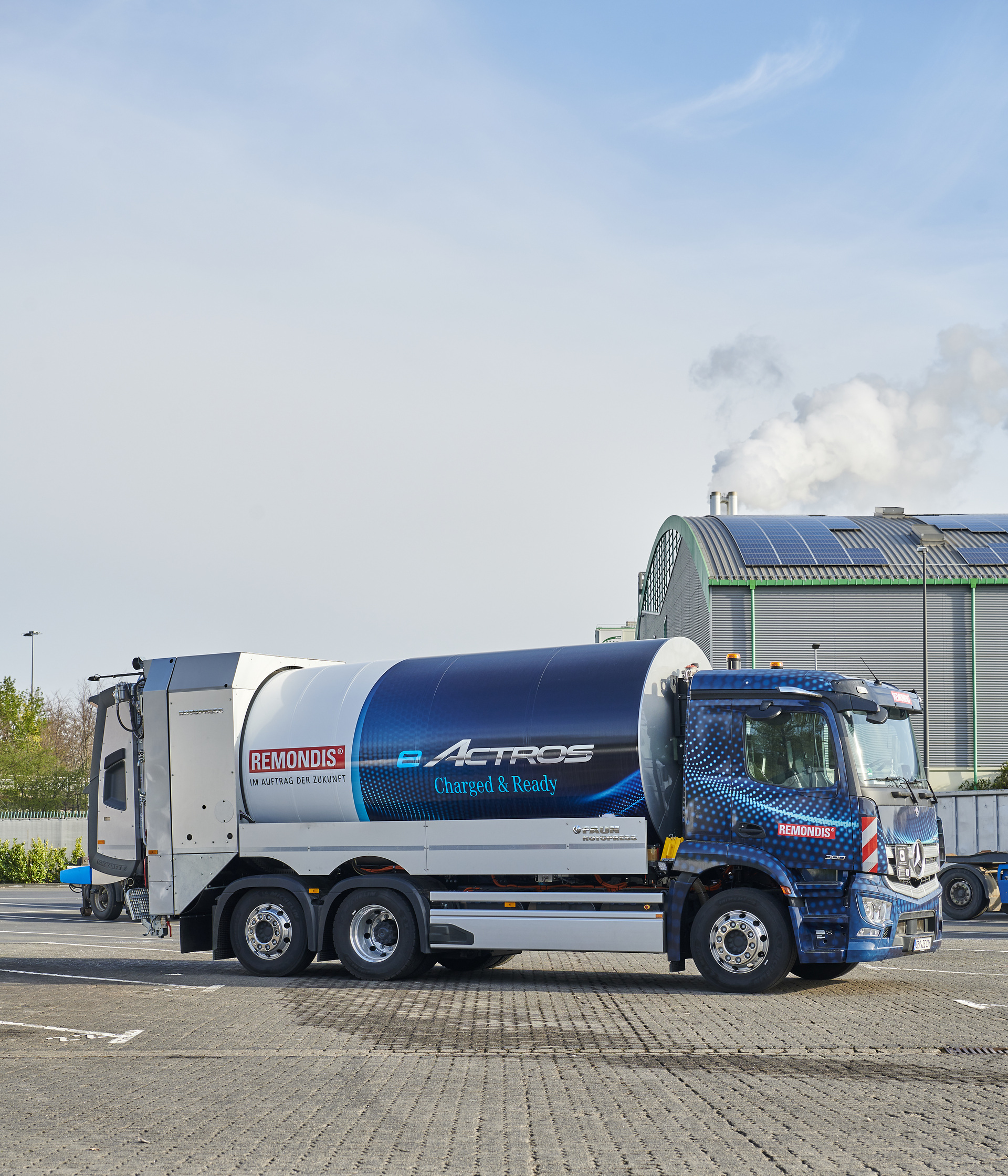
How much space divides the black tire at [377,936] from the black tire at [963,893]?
11.2 m

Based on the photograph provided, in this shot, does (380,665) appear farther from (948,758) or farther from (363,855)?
(948,758)

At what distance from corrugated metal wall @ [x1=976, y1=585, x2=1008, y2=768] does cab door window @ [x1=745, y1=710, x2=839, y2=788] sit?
4254cm

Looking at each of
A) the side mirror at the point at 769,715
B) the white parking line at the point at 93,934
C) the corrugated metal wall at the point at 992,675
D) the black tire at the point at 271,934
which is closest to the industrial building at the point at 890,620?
the corrugated metal wall at the point at 992,675

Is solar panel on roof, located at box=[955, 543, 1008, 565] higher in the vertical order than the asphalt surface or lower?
higher

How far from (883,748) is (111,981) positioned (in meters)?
8.03

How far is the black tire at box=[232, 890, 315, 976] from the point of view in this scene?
1378 cm

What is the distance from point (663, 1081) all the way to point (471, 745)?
5.43 metres

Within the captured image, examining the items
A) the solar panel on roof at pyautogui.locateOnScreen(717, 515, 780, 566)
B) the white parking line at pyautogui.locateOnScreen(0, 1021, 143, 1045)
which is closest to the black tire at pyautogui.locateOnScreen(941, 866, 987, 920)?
the white parking line at pyautogui.locateOnScreen(0, 1021, 143, 1045)

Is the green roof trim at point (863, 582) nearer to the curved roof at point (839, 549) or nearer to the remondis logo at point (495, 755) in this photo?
the curved roof at point (839, 549)

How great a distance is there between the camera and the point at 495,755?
505 inches

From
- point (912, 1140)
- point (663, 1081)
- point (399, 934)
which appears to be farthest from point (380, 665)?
point (912, 1140)

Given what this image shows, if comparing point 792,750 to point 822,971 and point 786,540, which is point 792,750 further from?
point 786,540

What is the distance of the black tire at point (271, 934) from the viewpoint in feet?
45.2

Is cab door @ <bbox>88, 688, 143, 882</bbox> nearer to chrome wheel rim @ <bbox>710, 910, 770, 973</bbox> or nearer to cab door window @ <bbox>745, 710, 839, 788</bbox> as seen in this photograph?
chrome wheel rim @ <bbox>710, 910, 770, 973</bbox>
